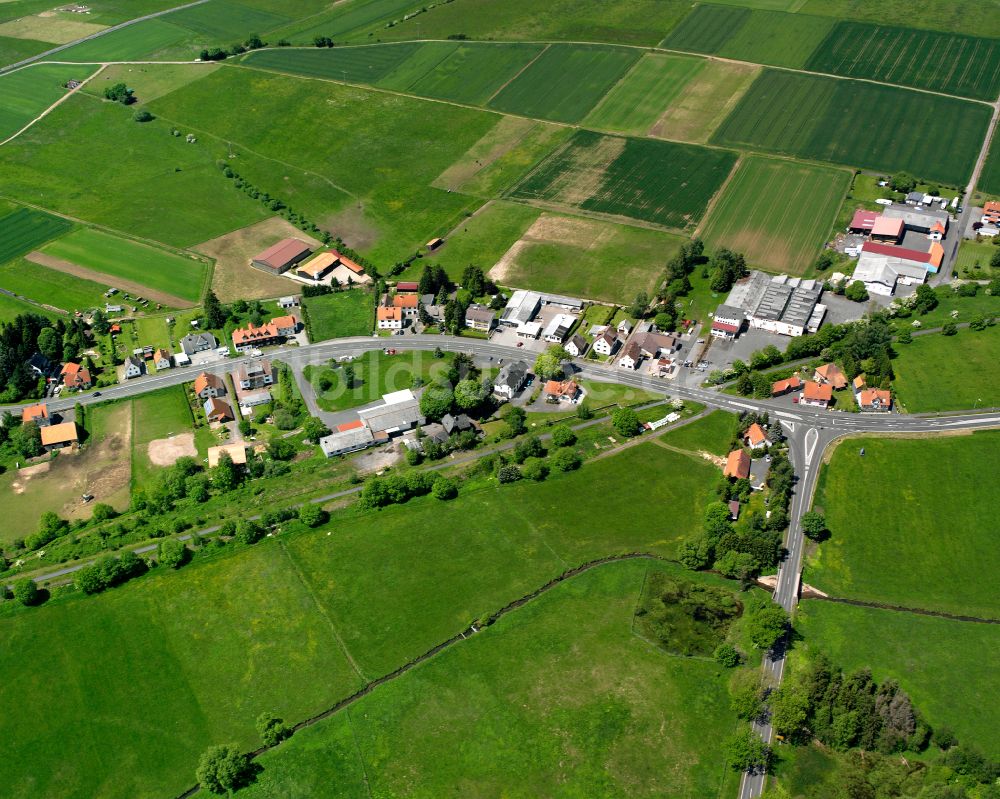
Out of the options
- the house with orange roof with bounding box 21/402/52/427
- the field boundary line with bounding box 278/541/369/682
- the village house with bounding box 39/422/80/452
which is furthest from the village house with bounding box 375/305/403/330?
the house with orange roof with bounding box 21/402/52/427

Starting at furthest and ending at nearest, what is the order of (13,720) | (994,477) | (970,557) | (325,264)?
1. (325,264)
2. (994,477)
3. (970,557)
4. (13,720)

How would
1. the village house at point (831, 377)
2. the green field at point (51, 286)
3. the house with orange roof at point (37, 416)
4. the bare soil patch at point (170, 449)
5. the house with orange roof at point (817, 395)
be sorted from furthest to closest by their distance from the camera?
the green field at point (51, 286)
the house with orange roof at point (37, 416)
the village house at point (831, 377)
the house with orange roof at point (817, 395)
the bare soil patch at point (170, 449)

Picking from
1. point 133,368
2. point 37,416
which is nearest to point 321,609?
point 37,416

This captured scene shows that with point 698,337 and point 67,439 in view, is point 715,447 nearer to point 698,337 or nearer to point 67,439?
point 698,337

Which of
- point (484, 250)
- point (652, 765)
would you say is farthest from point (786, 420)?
point (484, 250)

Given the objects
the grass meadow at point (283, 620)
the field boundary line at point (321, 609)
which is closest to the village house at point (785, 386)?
the grass meadow at point (283, 620)

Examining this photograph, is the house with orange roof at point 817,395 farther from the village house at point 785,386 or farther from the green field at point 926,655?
the green field at point 926,655

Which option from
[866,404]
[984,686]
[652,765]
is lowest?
[652,765]
